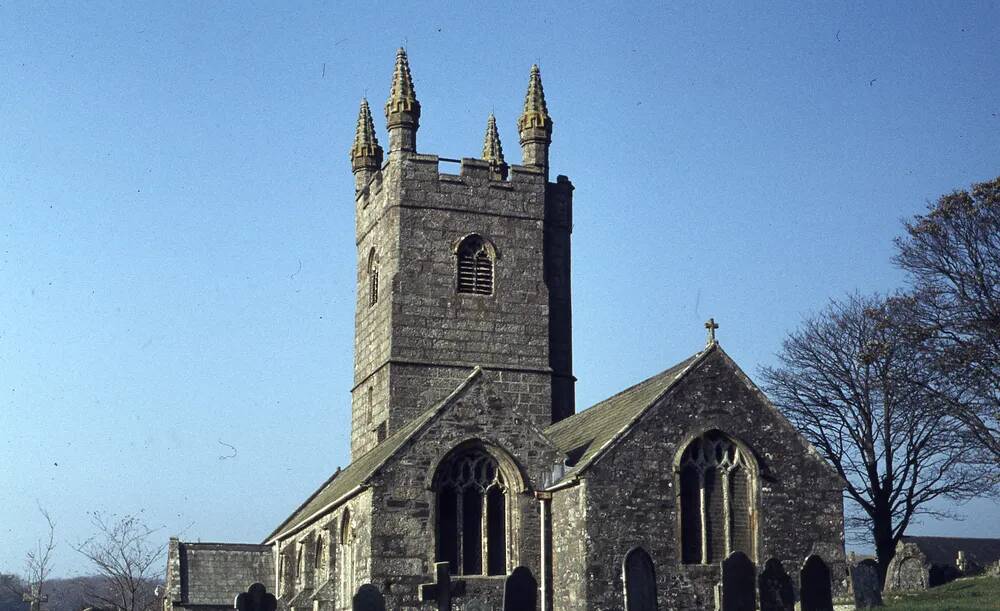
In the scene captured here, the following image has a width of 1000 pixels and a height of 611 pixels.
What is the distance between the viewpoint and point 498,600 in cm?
2778

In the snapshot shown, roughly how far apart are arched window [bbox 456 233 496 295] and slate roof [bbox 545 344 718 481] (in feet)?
17.2

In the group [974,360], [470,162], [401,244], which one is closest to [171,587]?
[401,244]

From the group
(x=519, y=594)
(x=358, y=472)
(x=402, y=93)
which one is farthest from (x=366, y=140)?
(x=519, y=594)

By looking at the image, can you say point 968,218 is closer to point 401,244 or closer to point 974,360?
point 974,360

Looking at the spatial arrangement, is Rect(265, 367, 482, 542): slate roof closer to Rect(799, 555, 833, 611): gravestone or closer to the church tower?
the church tower

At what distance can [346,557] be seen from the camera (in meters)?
29.9

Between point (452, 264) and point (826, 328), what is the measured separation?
11.1 meters

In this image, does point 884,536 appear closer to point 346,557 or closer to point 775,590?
point 346,557

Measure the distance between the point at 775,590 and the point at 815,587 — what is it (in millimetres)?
388

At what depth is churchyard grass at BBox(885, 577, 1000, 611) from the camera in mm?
20859

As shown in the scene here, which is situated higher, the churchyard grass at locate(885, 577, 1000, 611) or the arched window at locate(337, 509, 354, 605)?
the arched window at locate(337, 509, 354, 605)

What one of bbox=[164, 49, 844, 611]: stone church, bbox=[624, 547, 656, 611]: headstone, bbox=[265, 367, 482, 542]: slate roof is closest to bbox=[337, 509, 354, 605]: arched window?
bbox=[164, 49, 844, 611]: stone church

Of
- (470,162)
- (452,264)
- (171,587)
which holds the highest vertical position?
(470,162)

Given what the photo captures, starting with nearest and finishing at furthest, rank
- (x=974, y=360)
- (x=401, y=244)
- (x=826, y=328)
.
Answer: (x=974, y=360)
(x=401, y=244)
(x=826, y=328)
